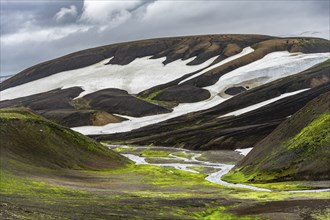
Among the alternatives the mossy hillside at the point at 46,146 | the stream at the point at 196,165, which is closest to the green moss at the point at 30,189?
the mossy hillside at the point at 46,146

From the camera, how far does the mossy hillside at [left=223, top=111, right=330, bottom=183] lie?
8025cm

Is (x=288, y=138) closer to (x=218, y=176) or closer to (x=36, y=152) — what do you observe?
(x=218, y=176)

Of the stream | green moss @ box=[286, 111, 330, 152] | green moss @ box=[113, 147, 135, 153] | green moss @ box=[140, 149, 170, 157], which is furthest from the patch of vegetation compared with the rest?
green moss @ box=[286, 111, 330, 152]

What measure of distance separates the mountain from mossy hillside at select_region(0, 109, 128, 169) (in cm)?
3395

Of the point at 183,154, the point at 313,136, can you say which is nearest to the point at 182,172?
the point at 313,136

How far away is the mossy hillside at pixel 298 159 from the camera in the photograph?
80.2 metres

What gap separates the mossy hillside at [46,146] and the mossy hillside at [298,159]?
34.1 meters

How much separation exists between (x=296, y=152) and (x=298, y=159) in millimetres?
2058

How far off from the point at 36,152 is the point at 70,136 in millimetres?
19838

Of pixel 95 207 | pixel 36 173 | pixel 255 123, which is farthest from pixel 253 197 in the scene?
pixel 255 123

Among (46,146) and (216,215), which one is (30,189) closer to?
(216,215)

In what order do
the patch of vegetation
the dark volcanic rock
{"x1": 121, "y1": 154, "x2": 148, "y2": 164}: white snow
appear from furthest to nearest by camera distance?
1. the dark volcanic rock
2. the patch of vegetation
3. {"x1": 121, "y1": 154, "x2": 148, "y2": 164}: white snow

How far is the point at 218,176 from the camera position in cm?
9950

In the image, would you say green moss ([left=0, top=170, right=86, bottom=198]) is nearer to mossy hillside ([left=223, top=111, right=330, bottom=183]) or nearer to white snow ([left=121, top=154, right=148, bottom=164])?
mossy hillside ([left=223, top=111, right=330, bottom=183])
